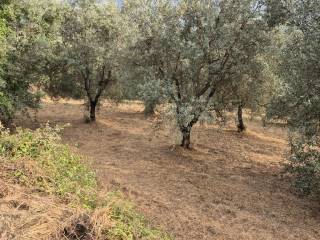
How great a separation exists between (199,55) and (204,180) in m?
5.83

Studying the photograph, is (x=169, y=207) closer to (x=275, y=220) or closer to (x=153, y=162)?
(x=275, y=220)

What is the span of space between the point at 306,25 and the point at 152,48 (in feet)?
25.1

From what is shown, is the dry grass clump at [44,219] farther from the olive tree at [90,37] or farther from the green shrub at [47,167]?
the olive tree at [90,37]

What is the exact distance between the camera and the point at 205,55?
2305 centimetres

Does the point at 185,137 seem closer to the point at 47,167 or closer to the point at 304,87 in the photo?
the point at 304,87

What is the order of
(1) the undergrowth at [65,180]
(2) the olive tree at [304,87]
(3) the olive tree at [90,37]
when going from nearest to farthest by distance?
1. (1) the undergrowth at [65,180]
2. (2) the olive tree at [304,87]
3. (3) the olive tree at [90,37]

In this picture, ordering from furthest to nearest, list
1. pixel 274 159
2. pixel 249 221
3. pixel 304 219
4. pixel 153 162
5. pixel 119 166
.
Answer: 1. pixel 274 159
2. pixel 153 162
3. pixel 119 166
4. pixel 304 219
5. pixel 249 221

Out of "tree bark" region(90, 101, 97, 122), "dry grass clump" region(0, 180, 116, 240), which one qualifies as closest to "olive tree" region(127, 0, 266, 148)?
"tree bark" region(90, 101, 97, 122)

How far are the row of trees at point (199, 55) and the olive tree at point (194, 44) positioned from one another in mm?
47

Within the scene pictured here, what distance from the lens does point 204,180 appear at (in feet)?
67.1

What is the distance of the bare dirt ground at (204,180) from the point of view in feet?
50.0

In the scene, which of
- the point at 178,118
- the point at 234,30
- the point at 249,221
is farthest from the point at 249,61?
the point at 249,221

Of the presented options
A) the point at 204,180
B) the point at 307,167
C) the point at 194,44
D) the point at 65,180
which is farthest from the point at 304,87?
the point at 65,180

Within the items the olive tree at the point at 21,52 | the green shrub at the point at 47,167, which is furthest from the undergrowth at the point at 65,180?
the olive tree at the point at 21,52
